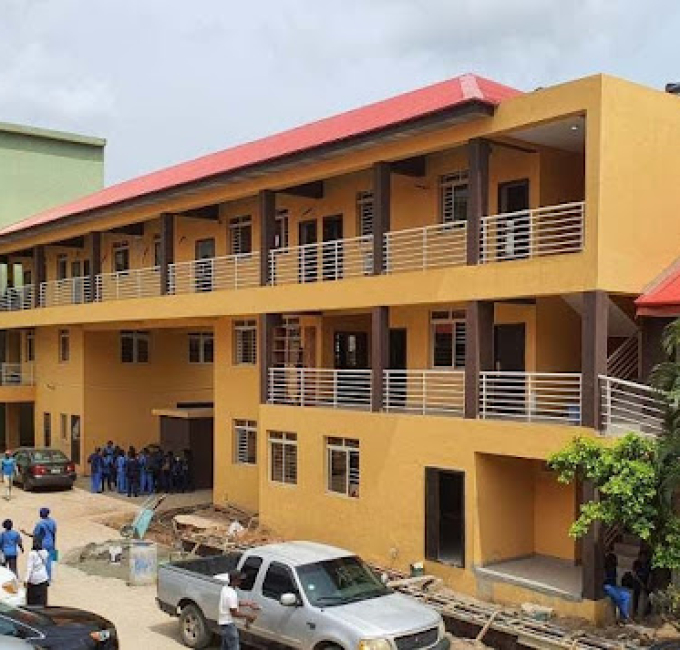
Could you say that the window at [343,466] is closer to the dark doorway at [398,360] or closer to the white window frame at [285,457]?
Result: the white window frame at [285,457]

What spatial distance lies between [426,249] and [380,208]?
4.37ft

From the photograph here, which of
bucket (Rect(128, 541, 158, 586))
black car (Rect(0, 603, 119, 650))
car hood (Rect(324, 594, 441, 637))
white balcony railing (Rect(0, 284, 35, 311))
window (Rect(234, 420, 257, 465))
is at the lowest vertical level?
bucket (Rect(128, 541, 158, 586))

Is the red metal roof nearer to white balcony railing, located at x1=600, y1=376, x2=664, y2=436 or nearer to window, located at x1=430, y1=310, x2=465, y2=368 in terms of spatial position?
window, located at x1=430, y1=310, x2=465, y2=368

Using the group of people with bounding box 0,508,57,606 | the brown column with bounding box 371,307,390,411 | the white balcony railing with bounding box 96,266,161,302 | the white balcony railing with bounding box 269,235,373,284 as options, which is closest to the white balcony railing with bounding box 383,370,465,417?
the brown column with bounding box 371,307,390,411

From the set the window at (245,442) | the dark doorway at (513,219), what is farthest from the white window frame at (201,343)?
the dark doorway at (513,219)

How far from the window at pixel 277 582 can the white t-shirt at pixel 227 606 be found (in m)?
0.52

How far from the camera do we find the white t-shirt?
474 inches

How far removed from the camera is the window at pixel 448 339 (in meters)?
19.0

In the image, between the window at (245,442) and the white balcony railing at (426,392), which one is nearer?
the white balcony railing at (426,392)

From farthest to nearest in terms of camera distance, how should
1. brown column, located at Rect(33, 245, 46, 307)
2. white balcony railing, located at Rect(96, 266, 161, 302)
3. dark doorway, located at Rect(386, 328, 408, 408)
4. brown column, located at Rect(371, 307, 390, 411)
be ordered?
brown column, located at Rect(33, 245, 46, 307), white balcony railing, located at Rect(96, 266, 161, 302), dark doorway, located at Rect(386, 328, 408, 408), brown column, located at Rect(371, 307, 390, 411)

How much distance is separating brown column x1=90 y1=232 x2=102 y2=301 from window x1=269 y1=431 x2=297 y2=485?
1066 centimetres

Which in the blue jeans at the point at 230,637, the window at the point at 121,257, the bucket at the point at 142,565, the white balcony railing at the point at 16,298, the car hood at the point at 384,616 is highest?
the window at the point at 121,257

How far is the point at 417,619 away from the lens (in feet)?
37.7

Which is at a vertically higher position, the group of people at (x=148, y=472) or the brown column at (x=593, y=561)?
the brown column at (x=593, y=561)
